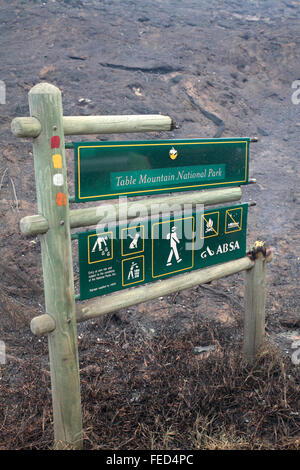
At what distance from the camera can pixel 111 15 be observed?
1252 centimetres

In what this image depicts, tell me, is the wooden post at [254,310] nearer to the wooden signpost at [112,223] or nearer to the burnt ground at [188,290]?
the burnt ground at [188,290]

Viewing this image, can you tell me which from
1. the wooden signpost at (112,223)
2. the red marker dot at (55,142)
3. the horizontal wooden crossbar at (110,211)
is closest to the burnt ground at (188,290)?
the wooden signpost at (112,223)

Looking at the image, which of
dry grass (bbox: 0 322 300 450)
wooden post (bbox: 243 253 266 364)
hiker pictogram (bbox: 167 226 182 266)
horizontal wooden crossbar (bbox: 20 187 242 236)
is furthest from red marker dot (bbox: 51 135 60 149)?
wooden post (bbox: 243 253 266 364)

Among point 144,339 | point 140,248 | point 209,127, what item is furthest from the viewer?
point 209,127

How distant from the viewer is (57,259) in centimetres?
265

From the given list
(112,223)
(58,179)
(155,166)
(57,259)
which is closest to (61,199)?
(58,179)

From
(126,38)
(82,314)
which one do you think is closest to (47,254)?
(82,314)

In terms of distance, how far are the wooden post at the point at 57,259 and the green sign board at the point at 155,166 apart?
7.3 inches

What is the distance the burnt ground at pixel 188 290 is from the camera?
335 cm

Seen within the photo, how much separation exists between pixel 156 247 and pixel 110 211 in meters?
0.48

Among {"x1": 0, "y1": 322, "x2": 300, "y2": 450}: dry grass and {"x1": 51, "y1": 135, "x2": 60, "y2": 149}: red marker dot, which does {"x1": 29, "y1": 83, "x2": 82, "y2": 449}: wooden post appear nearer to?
{"x1": 51, "y1": 135, "x2": 60, "y2": 149}: red marker dot

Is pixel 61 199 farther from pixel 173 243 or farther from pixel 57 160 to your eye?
pixel 173 243

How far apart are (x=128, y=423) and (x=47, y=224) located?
1630 millimetres
